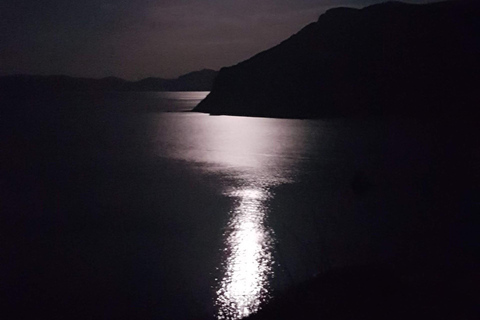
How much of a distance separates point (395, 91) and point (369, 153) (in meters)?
57.7

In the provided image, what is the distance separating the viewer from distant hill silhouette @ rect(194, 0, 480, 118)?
9438 centimetres

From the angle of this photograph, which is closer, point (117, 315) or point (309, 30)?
point (117, 315)

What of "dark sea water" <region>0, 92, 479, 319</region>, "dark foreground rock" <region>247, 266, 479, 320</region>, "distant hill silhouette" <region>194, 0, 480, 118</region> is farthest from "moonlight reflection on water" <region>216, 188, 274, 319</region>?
"distant hill silhouette" <region>194, 0, 480, 118</region>

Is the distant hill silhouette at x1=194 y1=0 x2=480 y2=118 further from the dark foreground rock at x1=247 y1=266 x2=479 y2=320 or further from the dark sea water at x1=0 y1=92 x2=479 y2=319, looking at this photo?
the dark foreground rock at x1=247 y1=266 x2=479 y2=320

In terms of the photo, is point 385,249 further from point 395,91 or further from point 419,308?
point 395,91

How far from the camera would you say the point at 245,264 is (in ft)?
54.6

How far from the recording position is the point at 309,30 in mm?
125625

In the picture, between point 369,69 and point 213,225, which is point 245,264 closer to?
point 213,225

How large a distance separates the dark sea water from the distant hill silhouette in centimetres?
4998

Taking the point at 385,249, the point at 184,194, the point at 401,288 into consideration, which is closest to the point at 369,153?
the point at 184,194

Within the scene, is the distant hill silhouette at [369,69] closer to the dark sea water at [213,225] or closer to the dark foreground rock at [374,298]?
the dark sea water at [213,225]

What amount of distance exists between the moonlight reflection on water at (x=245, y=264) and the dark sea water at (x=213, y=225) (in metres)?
0.07

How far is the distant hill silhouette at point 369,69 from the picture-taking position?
310 ft

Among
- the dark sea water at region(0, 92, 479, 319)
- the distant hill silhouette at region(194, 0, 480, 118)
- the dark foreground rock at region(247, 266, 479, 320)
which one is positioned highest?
the distant hill silhouette at region(194, 0, 480, 118)
